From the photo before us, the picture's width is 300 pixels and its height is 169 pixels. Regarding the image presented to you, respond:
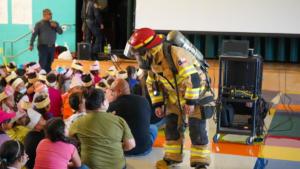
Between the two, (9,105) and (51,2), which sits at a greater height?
(51,2)

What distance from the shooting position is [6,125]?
12.5 feet

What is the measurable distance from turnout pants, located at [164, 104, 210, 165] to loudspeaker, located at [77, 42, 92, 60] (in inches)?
291

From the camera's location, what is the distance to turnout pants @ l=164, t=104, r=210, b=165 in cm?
468

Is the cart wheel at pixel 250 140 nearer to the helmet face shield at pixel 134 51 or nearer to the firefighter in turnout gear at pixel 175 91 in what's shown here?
the firefighter in turnout gear at pixel 175 91

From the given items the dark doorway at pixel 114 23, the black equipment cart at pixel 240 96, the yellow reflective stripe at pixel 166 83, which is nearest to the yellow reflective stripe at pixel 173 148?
the yellow reflective stripe at pixel 166 83

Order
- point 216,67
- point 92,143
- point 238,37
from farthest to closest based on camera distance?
1. point 238,37
2. point 216,67
3. point 92,143

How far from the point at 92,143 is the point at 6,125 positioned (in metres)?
0.74

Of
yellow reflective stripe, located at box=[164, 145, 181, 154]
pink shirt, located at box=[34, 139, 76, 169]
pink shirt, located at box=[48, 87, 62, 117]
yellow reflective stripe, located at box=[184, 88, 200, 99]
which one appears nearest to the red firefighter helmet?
yellow reflective stripe, located at box=[184, 88, 200, 99]

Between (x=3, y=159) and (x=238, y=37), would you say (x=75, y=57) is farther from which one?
(x=3, y=159)

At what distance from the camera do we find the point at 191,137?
4723 mm

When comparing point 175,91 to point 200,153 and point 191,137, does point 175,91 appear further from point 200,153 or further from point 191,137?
point 200,153

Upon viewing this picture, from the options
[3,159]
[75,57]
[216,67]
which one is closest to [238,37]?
[216,67]

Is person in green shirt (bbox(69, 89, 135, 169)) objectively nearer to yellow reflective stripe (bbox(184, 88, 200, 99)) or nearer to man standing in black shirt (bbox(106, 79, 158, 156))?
yellow reflective stripe (bbox(184, 88, 200, 99))

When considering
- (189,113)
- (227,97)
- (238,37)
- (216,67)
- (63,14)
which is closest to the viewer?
(189,113)
